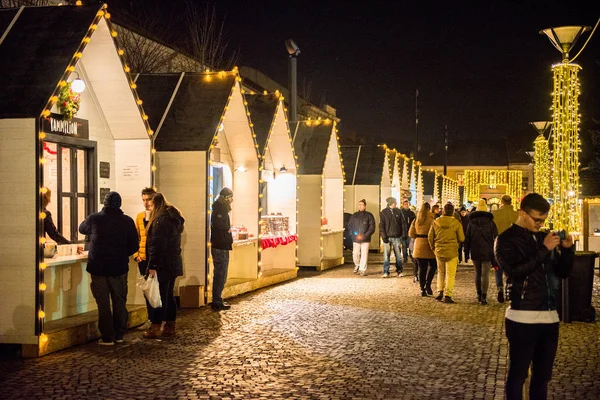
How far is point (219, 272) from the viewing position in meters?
13.4

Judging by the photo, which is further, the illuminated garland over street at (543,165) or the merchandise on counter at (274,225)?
the illuminated garland over street at (543,165)

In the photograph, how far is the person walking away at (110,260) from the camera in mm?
10047

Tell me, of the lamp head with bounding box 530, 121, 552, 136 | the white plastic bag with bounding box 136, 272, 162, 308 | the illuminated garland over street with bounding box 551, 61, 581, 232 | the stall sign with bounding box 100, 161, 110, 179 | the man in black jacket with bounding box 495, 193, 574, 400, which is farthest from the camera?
the lamp head with bounding box 530, 121, 552, 136

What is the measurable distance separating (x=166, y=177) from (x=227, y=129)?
267 cm

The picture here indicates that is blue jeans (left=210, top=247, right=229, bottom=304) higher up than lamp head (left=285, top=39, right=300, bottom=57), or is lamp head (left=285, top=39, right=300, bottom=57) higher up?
lamp head (left=285, top=39, right=300, bottom=57)

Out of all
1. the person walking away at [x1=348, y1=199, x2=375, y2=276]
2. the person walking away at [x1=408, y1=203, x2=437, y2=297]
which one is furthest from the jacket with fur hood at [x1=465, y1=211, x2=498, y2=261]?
the person walking away at [x1=348, y1=199, x2=375, y2=276]

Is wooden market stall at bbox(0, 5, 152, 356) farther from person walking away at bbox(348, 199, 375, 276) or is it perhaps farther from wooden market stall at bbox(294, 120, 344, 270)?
wooden market stall at bbox(294, 120, 344, 270)

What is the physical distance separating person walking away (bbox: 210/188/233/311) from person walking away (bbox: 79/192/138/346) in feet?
10.3

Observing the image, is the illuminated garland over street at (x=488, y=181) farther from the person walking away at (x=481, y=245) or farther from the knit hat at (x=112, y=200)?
the knit hat at (x=112, y=200)

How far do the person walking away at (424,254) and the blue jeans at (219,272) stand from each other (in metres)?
3.99

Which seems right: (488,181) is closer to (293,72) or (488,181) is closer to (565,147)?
(293,72)

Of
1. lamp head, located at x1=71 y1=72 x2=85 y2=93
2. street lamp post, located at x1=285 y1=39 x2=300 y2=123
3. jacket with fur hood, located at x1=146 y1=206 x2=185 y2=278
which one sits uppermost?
street lamp post, located at x1=285 y1=39 x2=300 y2=123

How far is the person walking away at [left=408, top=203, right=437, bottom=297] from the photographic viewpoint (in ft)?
50.8

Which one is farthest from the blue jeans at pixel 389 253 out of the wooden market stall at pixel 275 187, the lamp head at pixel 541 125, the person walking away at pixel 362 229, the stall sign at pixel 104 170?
the lamp head at pixel 541 125
